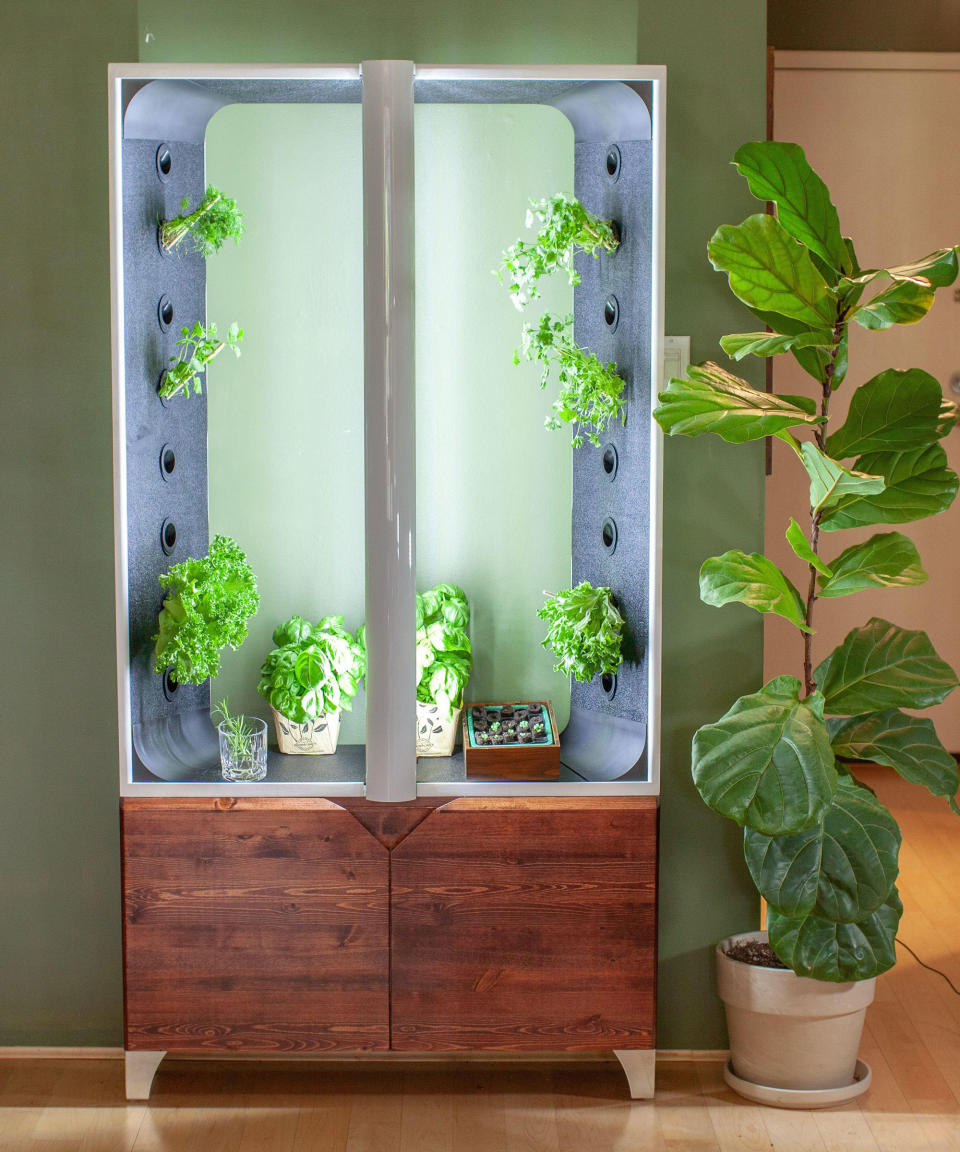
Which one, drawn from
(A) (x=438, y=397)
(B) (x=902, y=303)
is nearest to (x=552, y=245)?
(A) (x=438, y=397)

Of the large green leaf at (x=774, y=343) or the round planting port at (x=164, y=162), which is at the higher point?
the round planting port at (x=164, y=162)

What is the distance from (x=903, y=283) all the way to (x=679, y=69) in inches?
26.8

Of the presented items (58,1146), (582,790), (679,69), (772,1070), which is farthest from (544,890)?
(679,69)

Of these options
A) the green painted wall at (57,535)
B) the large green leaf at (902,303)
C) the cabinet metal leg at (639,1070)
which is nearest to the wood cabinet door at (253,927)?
the green painted wall at (57,535)

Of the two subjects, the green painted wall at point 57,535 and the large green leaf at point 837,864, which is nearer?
the large green leaf at point 837,864

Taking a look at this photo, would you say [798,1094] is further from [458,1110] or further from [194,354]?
[194,354]

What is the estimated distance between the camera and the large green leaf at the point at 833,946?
81.4 inches

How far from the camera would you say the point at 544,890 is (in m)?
2.26

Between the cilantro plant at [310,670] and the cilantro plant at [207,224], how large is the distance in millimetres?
807

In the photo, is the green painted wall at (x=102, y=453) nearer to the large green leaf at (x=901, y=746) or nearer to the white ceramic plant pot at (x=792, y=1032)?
the white ceramic plant pot at (x=792, y=1032)

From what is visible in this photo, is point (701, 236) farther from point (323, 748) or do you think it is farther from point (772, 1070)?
point (772, 1070)

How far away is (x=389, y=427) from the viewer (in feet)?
7.09

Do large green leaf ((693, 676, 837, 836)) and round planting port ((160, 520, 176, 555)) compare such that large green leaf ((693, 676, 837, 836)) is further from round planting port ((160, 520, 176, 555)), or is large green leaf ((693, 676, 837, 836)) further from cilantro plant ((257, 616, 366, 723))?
round planting port ((160, 520, 176, 555))

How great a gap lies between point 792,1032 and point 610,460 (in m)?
1.21
